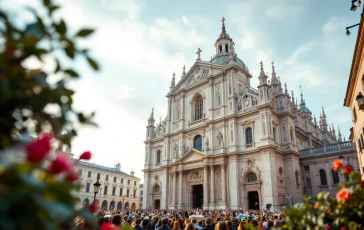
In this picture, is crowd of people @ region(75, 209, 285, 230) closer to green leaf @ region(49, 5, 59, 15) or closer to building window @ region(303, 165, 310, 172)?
green leaf @ region(49, 5, 59, 15)

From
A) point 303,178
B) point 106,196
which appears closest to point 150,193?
point 303,178

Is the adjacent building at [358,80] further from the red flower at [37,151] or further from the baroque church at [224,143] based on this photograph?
the red flower at [37,151]

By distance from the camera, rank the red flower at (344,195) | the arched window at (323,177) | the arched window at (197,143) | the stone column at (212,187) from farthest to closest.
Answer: the arched window at (197,143), the arched window at (323,177), the stone column at (212,187), the red flower at (344,195)

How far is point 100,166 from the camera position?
62844mm

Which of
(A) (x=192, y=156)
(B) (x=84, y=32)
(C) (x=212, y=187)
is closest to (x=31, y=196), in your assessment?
(B) (x=84, y=32)

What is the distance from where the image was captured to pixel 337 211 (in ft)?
8.90

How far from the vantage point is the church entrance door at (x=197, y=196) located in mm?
33094

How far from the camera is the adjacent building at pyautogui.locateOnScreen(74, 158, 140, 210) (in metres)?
56.1

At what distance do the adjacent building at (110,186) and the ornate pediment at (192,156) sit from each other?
2559 centimetres

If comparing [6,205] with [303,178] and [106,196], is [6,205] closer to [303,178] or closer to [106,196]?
[303,178]

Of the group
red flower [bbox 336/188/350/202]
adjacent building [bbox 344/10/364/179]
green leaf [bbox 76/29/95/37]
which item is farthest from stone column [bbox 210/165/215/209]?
green leaf [bbox 76/29/95/37]

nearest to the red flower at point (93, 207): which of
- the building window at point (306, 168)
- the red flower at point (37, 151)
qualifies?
the red flower at point (37, 151)

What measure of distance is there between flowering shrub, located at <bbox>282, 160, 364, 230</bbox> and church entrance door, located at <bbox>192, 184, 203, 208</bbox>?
31.4 m

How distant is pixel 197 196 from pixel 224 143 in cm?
820
